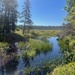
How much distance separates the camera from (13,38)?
39.4 metres

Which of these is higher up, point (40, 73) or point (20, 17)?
point (20, 17)

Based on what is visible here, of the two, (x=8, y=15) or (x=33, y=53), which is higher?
(x=8, y=15)

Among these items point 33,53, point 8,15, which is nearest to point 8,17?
point 8,15

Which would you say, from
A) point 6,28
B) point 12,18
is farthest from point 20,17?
point 6,28

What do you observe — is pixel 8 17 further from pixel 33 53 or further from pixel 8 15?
pixel 33 53

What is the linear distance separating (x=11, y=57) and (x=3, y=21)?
24.9 meters

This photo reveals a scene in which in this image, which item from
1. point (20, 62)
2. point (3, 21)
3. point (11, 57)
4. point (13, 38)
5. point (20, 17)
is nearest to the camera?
point (20, 62)

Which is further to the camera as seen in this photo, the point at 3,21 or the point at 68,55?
the point at 3,21

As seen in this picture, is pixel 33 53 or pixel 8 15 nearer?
pixel 33 53

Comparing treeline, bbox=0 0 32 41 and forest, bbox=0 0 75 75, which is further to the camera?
treeline, bbox=0 0 32 41

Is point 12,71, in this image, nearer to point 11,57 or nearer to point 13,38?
point 11,57

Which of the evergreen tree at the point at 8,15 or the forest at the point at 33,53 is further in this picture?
the evergreen tree at the point at 8,15

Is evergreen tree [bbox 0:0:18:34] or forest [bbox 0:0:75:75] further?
evergreen tree [bbox 0:0:18:34]

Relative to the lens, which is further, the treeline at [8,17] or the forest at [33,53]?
the treeline at [8,17]
